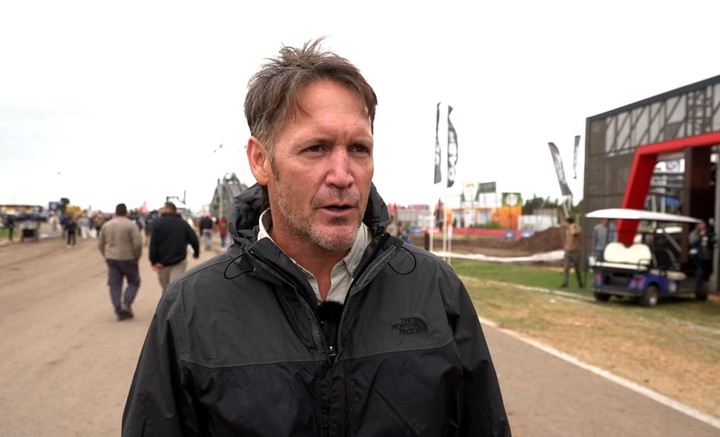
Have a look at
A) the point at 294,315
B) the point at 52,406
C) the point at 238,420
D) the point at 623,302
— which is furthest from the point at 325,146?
the point at 623,302

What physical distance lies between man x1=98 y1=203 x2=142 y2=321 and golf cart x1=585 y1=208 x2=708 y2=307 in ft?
33.7

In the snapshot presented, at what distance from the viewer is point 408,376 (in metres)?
1.76

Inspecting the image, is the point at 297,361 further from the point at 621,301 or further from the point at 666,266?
the point at 666,266

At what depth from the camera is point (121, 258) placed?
1045 cm

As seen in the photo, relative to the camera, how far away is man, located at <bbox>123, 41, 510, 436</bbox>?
1685mm

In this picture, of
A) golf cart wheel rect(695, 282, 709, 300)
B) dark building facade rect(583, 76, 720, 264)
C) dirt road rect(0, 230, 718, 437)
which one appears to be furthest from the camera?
dark building facade rect(583, 76, 720, 264)

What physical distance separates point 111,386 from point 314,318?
5.15 meters

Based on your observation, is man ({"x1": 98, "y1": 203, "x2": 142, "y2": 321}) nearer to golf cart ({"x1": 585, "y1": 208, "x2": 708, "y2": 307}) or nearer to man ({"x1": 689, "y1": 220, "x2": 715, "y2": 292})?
golf cart ({"x1": 585, "y1": 208, "x2": 708, "y2": 307})

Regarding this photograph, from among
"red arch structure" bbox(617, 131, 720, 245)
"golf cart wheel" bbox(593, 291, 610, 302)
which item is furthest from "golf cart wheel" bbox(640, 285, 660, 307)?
"red arch structure" bbox(617, 131, 720, 245)

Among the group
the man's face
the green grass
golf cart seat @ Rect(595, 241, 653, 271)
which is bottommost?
the green grass

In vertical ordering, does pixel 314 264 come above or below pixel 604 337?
above

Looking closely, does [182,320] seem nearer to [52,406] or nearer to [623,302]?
[52,406]

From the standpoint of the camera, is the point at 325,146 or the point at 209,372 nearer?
the point at 209,372

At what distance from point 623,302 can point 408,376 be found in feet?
45.8
